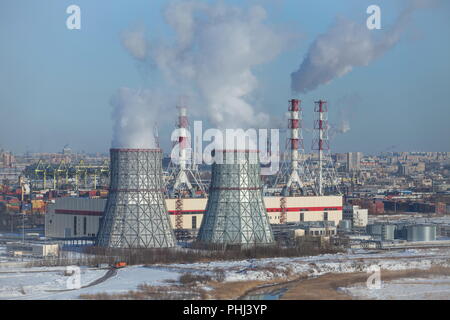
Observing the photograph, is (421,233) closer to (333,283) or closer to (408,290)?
(333,283)

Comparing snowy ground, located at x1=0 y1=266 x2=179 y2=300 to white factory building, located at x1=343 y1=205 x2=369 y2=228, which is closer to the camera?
snowy ground, located at x1=0 y1=266 x2=179 y2=300

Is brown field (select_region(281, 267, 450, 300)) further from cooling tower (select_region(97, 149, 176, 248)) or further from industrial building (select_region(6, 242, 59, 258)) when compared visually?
industrial building (select_region(6, 242, 59, 258))

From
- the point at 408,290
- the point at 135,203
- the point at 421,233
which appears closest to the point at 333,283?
the point at 408,290

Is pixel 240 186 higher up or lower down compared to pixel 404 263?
higher up

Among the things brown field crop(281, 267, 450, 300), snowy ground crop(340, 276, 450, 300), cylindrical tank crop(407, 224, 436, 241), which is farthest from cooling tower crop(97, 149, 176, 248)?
cylindrical tank crop(407, 224, 436, 241)

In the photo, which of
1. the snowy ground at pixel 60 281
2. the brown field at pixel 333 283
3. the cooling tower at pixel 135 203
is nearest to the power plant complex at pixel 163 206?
the cooling tower at pixel 135 203
